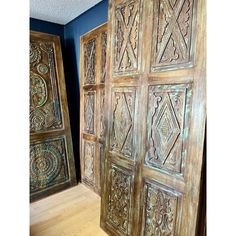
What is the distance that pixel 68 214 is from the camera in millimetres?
2227

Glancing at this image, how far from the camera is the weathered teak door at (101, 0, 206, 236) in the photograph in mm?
1193

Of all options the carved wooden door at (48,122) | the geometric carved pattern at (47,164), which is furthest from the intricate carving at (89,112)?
the geometric carved pattern at (47,164)

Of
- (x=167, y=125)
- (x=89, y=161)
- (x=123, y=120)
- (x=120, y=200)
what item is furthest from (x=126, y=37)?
(x=89, y=161)

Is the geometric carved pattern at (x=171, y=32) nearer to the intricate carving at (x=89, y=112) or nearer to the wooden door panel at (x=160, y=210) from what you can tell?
the wooden door panel at (x=160, y=210)

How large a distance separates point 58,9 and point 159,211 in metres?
2.60

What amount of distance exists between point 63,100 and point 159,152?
5.76 feet

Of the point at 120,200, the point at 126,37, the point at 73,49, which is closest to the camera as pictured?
the point at 126,37

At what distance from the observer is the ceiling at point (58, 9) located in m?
2.37

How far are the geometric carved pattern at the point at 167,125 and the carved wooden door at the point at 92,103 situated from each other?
3.33ft

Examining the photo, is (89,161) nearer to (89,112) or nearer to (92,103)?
(89,112)

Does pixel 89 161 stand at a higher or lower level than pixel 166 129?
lower

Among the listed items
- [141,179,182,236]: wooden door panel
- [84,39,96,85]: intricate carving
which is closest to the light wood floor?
[141,179,182,236]: wooden door panel
